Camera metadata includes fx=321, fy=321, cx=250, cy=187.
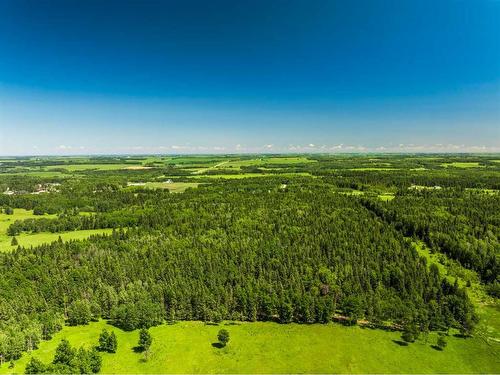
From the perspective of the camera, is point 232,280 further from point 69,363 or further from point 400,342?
point 400,342

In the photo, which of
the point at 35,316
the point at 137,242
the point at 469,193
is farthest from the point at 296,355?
the point at 469,193

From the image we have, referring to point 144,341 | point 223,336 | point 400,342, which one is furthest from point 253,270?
point 400,342

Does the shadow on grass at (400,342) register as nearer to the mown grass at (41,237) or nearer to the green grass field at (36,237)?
the mown grass at (41,237)

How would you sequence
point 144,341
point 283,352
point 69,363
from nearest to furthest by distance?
1. point 69,363
2. point 144,341
3. point 283,352

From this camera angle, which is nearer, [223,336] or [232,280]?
[223,336]

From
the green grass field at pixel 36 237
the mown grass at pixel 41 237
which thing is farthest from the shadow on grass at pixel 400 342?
the green grass field at pixel 36 237

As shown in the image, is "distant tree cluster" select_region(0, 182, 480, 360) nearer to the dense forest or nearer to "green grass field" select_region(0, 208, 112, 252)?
the dense forest
